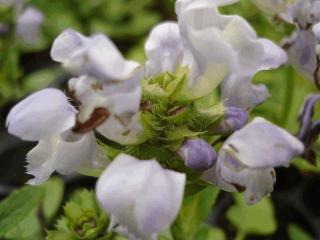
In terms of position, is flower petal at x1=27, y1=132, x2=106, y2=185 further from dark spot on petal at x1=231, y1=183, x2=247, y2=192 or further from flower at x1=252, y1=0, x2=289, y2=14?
flower at x1=252, y1=0, x2=289, y2=14

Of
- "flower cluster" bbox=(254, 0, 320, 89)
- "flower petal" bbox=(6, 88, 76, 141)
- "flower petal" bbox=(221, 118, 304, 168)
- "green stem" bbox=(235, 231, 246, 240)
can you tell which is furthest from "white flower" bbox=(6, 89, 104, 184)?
"green stem" bbox=(235, 231, 246, 240)

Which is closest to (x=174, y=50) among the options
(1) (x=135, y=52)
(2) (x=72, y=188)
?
(2) (x=72, y=188)

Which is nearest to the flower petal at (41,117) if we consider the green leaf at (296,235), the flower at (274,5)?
the flower at (274,5)

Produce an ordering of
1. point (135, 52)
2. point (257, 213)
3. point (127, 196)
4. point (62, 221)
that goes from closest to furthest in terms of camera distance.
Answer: point (127, 196) < point (62, 221) < point (257, 213) < point (135, 52)

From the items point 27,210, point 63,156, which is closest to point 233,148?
point 63,156

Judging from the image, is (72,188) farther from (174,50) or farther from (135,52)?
(174,50)
